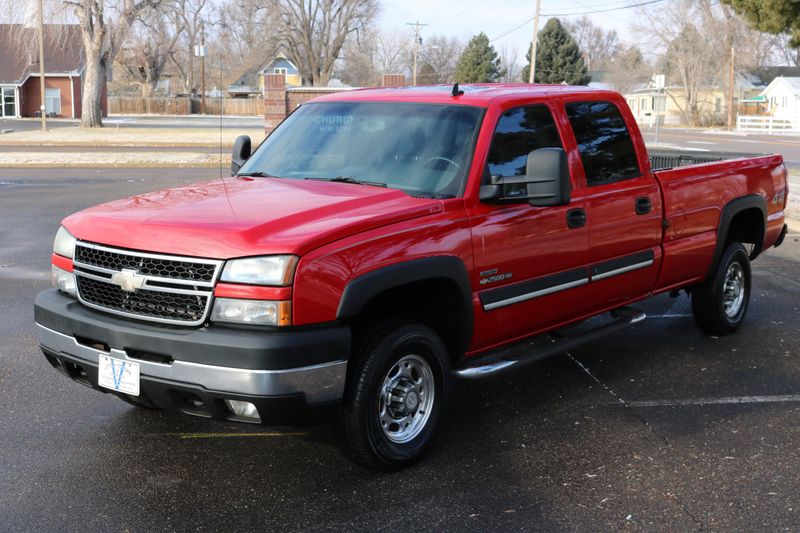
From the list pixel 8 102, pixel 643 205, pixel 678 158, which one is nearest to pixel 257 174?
pixel 643 205

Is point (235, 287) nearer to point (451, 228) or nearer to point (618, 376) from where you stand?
point (451, 228)

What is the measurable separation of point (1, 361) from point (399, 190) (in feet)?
11.2

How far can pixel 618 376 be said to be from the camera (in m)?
6.39

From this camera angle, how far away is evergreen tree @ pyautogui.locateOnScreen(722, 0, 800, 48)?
18.9 m

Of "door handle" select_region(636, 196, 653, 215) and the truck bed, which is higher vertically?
the truck bed

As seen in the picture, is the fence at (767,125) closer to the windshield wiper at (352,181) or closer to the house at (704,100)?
the house at (704,100)

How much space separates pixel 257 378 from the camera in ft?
13.0

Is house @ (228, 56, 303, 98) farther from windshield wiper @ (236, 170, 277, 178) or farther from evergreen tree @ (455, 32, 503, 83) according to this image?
windshield wiper @ (236, 170, 277, 178)

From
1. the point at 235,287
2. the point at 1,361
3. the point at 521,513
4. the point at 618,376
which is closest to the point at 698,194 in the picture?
the point at 618,376

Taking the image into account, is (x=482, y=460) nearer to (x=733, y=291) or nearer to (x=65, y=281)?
(x=65, y=281)

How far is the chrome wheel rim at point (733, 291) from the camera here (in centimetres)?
741

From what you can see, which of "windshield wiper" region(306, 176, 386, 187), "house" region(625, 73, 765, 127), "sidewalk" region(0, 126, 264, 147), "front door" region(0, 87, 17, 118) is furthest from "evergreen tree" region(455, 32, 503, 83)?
"windshield wiper" region(306, 176, 386, 187)

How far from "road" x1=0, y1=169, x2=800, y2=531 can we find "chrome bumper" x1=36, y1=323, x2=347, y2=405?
0.58m

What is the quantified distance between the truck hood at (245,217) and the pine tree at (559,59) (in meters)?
→ 84.1
